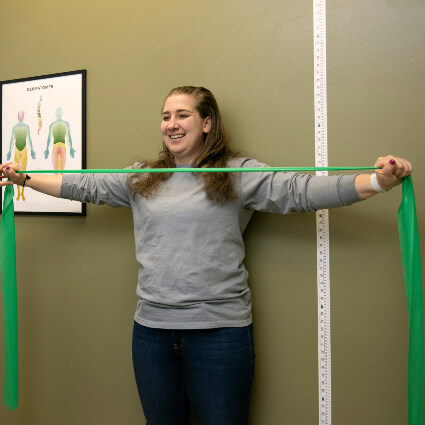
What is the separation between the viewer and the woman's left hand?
1117mm

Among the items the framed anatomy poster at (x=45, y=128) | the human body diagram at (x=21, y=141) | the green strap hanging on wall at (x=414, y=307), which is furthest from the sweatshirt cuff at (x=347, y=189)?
the human body diagram at (x=21, y=141)

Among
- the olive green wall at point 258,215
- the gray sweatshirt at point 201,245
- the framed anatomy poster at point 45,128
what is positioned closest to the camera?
the gray sweatshirt at point 201,245

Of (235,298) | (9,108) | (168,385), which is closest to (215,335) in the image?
(235,298)

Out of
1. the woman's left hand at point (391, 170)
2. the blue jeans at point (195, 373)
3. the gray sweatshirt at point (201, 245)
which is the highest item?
the woman's left hand at point (391, 170)

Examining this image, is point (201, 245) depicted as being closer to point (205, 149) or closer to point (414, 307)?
point (205, 149)

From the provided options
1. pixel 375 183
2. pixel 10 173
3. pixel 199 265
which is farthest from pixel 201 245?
→ pixel 10 173

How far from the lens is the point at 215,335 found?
4.31 feet

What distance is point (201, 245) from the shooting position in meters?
→ 1.33

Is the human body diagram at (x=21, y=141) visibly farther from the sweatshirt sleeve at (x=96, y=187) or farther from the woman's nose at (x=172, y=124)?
the woman's nose at (x=172, y=124)

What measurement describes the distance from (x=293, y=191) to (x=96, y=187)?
77 cm

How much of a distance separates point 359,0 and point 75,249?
158 centimetres

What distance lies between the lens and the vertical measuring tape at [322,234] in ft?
4.82

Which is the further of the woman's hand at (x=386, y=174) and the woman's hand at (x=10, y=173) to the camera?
the woman's hand at (x=10, y=173)

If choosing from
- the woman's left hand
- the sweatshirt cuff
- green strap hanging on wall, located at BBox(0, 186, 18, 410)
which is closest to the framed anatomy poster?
green strap hanging on wall, located at BBox(0, 186, 18, 410)
